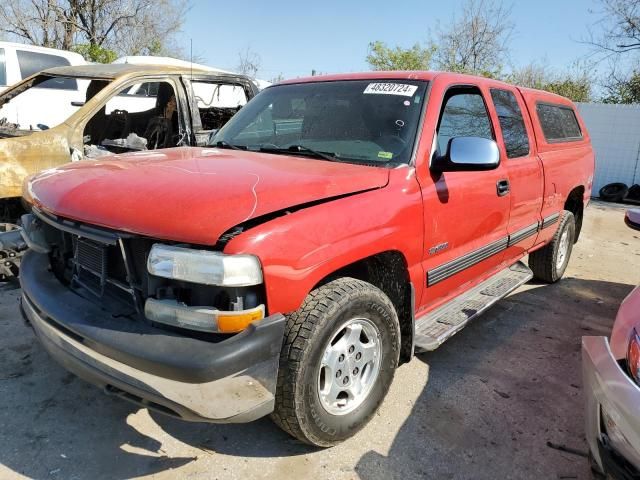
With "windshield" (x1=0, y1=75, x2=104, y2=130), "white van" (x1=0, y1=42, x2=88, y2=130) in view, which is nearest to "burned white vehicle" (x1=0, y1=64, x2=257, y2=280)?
"windshield" (x1=0, y1=75, x2=104, y2=130)

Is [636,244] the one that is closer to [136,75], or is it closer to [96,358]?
[136,75]

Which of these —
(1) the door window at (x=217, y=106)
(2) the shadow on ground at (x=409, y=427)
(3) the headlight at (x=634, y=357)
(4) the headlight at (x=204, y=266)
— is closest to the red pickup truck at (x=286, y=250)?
(4) the headlight at (x=204, y=266)

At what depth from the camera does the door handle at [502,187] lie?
12.0ft

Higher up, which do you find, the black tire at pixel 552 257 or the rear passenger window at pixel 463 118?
the rear passenger window at pixel 463 118

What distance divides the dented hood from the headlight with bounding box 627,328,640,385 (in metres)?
1.34

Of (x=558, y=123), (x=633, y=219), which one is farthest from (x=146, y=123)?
(x=633, y=219)

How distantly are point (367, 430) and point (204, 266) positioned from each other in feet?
4.70

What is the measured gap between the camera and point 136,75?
531cm

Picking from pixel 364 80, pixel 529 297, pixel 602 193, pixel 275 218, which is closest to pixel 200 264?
pixel 275 218

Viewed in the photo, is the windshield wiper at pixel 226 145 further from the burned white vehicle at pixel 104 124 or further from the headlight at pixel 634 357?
the headlight at pixel 634 357

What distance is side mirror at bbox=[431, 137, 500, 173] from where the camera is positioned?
117 inches

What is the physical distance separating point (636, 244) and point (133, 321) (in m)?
7.83

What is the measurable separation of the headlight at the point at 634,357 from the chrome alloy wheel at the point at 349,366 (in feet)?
3.72

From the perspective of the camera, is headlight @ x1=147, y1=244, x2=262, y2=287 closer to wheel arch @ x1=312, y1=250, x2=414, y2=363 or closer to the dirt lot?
wheel arch @ x1=312, y1=250, x2=414, y2=363
